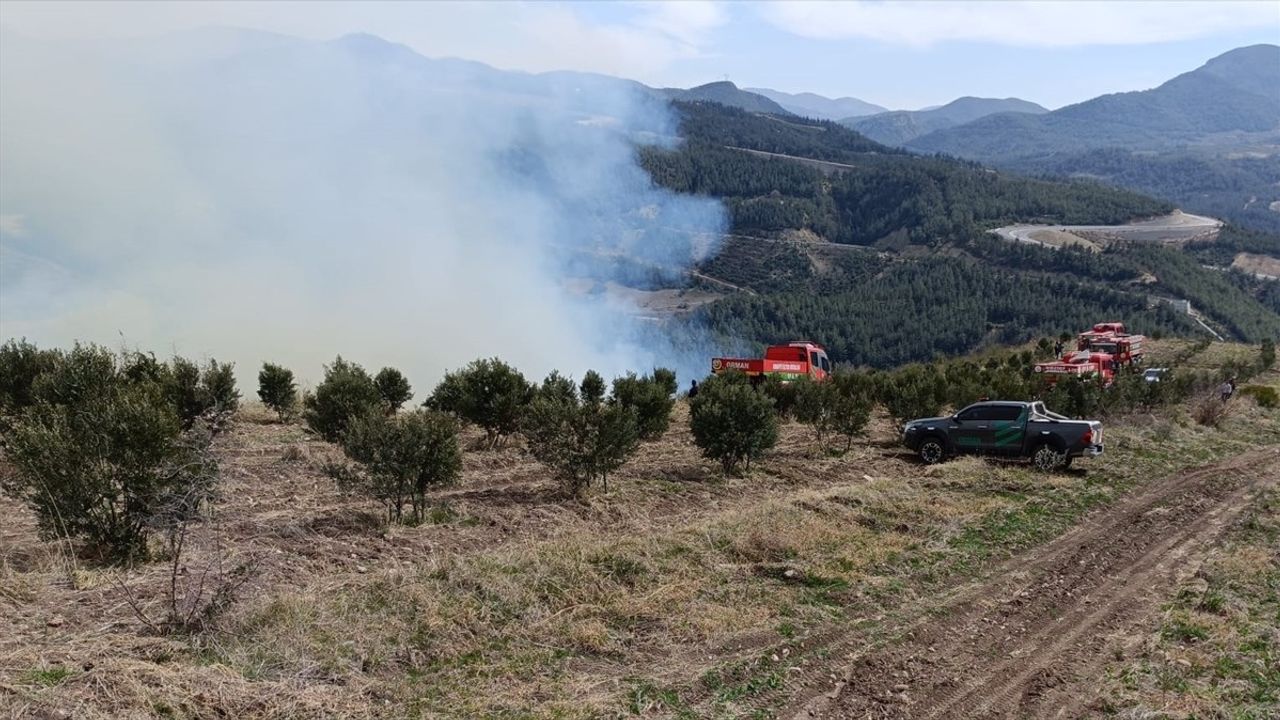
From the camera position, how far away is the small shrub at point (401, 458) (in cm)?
1255

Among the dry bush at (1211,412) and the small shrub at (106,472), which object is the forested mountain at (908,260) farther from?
the small shrub at (106,472)

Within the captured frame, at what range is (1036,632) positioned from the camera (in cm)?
909

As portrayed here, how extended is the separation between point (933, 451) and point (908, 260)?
109691 millimetres

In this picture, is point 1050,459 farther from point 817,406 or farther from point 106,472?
point 106,472

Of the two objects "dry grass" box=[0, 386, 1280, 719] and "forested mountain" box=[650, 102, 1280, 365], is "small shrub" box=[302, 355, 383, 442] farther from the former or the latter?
"forested mountain" box=[650, 102, 1280, 365]

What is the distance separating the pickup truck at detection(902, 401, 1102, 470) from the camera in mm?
18922

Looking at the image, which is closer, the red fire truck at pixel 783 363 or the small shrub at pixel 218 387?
the small shrub at pixel 218 387

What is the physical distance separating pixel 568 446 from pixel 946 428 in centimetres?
1086

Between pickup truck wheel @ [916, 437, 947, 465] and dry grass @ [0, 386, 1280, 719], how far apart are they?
11.0 ft

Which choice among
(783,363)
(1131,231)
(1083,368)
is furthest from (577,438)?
(1131,231)

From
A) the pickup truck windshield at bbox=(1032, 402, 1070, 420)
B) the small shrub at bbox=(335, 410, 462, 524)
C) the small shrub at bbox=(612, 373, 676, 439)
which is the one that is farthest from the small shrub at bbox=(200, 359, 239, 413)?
the pickup truck windshield at bbox=(1032, 402, 1070, 420)

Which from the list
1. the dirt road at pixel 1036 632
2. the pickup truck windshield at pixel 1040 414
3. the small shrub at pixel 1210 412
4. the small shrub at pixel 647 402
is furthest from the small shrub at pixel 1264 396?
the small shrub at pixel 647 402

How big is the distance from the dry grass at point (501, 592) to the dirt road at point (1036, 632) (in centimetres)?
73

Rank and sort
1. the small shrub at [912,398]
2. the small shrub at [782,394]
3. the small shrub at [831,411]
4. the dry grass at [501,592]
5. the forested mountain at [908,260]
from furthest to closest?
the forested mountain at [908,260] < the small shrub at [782,394] < the small shrub at [912,398] < the small shrub at [831,411] < the dry grass at [501,592]
